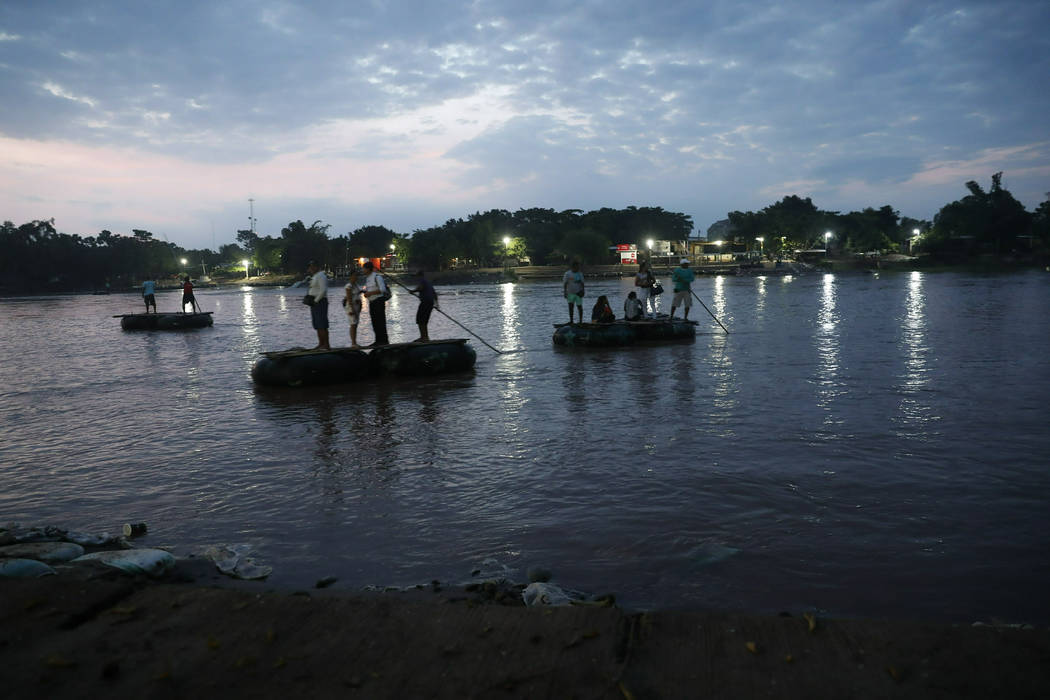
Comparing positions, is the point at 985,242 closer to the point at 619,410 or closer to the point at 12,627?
the point at 619,410

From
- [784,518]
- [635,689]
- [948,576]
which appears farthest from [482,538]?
[948,576]

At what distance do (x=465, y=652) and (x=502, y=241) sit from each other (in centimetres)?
13724

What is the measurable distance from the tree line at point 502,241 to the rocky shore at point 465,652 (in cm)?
11736

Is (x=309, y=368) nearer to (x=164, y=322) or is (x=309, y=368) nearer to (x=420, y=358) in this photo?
(x=420, y=358)

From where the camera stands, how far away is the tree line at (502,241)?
12738 cm

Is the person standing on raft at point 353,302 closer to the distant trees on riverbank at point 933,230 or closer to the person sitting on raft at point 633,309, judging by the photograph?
the person sitting on raft at point 633,309

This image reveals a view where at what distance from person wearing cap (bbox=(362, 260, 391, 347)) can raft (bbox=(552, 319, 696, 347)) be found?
529cm

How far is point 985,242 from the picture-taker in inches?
3922

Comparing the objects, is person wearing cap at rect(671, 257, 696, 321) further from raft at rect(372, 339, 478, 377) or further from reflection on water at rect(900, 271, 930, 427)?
raft at rect(372, 339, 478, 377)

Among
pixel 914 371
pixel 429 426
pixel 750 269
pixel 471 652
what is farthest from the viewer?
pixel 750 269

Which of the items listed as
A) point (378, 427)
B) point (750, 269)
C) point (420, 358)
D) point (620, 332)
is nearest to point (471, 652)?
point (378, 427)

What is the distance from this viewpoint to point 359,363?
14516 mm

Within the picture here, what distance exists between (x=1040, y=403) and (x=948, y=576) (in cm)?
741

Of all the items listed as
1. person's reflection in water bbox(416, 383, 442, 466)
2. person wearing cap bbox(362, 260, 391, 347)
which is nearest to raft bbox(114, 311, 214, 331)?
person wearing cap bbox(362, 260, 391, 347)
